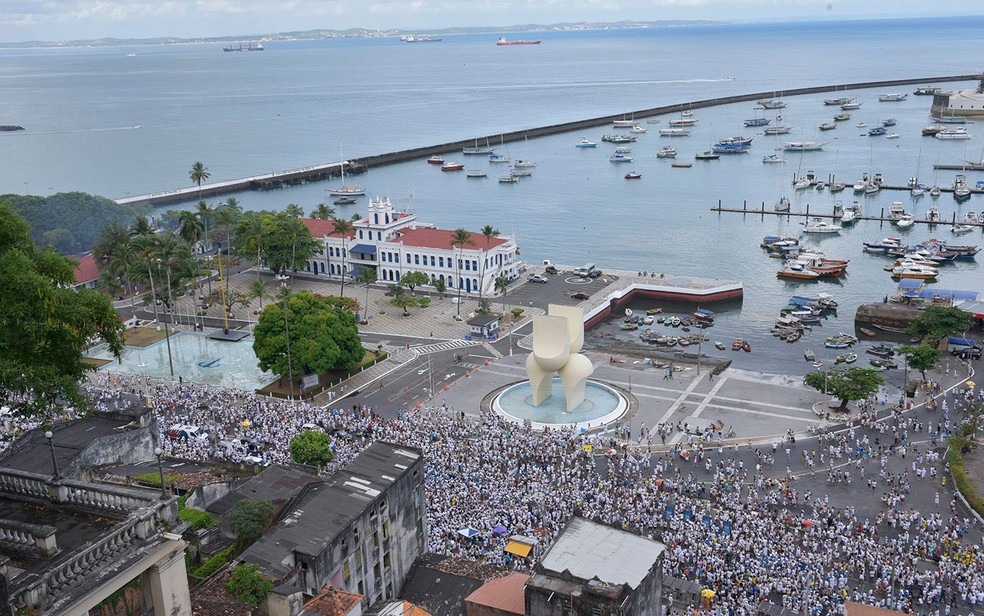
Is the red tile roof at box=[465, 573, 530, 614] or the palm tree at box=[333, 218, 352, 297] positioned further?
the palm tree at box=[333, 218, 352, 297]

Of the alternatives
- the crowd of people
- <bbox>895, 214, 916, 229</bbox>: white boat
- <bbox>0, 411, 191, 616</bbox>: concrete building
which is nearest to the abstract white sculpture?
the crowd of people

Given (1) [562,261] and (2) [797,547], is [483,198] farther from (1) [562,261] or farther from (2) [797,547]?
(2) [797,547]

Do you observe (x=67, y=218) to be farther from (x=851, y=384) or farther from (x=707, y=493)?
(x=851, y=384)

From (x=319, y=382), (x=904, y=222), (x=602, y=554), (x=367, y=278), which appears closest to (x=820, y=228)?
(x=904, y=222)

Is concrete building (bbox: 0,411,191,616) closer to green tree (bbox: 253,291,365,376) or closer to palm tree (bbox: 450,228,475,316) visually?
green tree (bbox: 253,291,365,376)

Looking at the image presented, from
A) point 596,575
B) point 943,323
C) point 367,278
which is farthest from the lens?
point 367,278

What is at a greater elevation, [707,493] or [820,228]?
[707,493]
